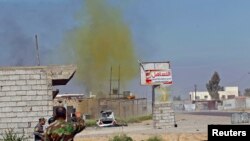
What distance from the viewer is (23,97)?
79.5 ft

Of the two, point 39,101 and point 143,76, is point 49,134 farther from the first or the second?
point 143,76

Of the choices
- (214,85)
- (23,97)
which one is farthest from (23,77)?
(214,85)

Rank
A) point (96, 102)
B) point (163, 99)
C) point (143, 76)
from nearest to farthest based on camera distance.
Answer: point (163, 99) < point (143, 76) < point (96, 102)

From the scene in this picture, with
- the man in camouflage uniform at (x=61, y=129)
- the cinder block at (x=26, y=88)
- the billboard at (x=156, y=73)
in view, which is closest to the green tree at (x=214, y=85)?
the billboard at (x=156, y=73)

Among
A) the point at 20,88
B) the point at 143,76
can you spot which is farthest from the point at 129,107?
the point at 20,88

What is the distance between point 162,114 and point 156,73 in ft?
13.1

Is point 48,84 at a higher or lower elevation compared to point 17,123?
higher

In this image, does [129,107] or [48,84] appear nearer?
[48,84]

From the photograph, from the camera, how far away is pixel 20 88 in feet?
79.7

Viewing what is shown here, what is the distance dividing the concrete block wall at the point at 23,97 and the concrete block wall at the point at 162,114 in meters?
18.0

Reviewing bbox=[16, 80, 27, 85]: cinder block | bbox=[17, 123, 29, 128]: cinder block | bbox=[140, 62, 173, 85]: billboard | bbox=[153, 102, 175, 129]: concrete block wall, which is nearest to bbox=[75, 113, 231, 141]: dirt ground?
bbox=[153, 102, 175, 129]: concrete block wall

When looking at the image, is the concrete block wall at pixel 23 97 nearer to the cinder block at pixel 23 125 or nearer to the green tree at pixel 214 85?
the cinder block at pixel 23 125

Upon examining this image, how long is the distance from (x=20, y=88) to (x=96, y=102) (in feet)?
175

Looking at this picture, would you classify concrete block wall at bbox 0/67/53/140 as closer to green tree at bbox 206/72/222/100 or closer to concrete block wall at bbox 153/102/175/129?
concrete block wall at bbox 153/102/175/129
